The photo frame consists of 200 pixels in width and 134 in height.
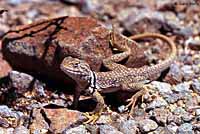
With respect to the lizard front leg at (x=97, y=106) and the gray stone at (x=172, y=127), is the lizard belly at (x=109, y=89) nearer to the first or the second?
the lizard front leg at (x=97, y=106)

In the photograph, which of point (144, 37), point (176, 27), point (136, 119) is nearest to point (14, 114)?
point (136, 119)

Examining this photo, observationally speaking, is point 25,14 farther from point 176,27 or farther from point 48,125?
point 48,125

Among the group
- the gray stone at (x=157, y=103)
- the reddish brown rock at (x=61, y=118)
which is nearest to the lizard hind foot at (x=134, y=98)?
the gray stone at (x=157, y=103)

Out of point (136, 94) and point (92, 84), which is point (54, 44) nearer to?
point (92, 84)

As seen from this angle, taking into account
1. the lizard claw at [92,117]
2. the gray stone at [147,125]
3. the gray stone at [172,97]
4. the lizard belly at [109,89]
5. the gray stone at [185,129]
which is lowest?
the lizard claw at [92,117]

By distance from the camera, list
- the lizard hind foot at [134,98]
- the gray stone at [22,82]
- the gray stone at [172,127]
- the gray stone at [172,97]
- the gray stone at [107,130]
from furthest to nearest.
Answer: the gray stone at [22,82] → the gray stone at [172,97] → the lizard hind foot at [134,98] → the gray stone at [172,127] → the gray stone at [107,130]

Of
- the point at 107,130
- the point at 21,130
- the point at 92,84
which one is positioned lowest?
the point at 21,130

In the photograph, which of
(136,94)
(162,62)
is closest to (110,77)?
(136,94)
